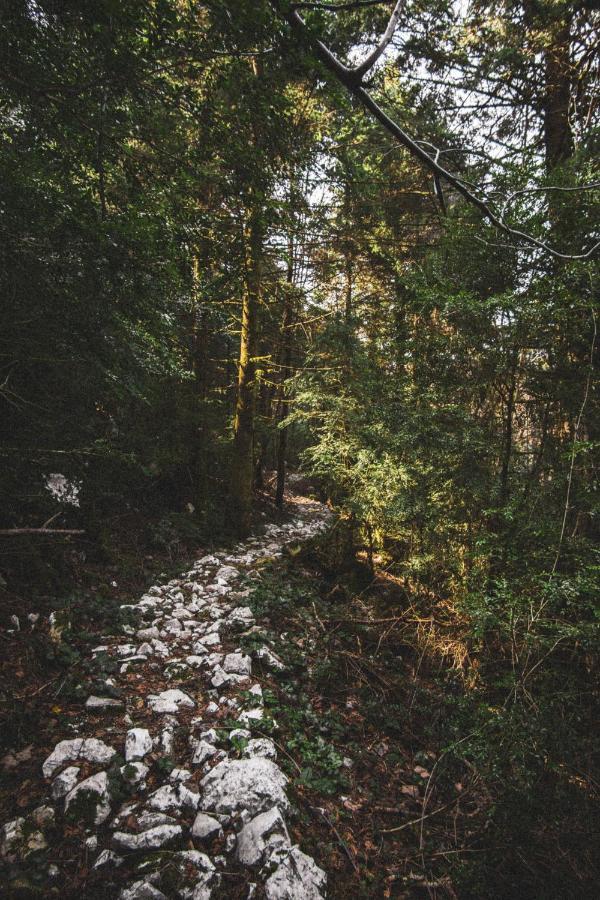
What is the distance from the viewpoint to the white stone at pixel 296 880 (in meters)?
Result: 1.95

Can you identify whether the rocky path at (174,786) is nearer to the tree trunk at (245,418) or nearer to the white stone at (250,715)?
the white stone at (250,715)

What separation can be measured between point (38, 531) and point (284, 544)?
6102mm

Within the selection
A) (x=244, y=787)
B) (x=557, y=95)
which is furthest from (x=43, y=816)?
(x=557, y=95)

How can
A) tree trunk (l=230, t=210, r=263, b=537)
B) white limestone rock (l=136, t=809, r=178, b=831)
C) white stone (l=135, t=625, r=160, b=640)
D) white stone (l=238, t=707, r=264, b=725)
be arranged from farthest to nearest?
tree trunk (l=230, t=210, r=263, b=537) → white stone (l=135, t=625, r=160, b=640) → white stone (l=238, t=707, r=264, b=725) → white limestone rock (l=136, t=809, r=178, b=831)

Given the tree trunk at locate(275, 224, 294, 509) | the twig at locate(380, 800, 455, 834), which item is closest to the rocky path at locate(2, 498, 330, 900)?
the twig at locate(380, 800, 455, 834)

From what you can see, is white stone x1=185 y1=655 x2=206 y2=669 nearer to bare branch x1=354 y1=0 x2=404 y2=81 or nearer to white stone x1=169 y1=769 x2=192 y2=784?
white stone x1=169 y1=769 x2=192 y2=784

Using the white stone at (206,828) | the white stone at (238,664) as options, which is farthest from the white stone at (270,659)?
the white stone at (206,828)

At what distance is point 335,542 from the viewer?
22.3ft

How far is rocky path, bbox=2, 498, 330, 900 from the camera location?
1.96 meters

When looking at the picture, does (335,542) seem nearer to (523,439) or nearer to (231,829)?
(523,439)

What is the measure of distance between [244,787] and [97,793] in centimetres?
86

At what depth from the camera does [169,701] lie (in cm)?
313

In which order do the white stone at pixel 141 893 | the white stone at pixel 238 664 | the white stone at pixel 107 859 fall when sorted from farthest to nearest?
1. the white stone at pixel 238 664
2. the white stone at pixel 107 859
3. the white stone at pixel 141 893

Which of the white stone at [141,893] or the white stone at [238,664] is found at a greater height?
the white stone at [141,893]
